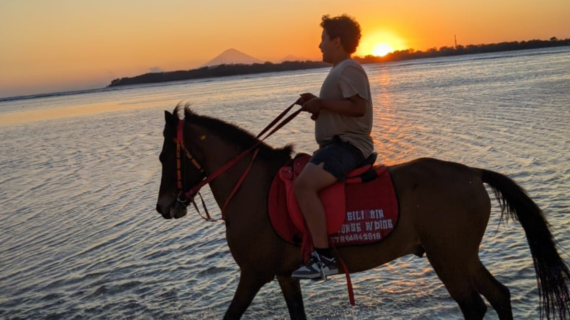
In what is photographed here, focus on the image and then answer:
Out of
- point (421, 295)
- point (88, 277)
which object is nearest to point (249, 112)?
point (88, 277)

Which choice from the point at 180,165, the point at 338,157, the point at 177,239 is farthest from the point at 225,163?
the point at 177,239

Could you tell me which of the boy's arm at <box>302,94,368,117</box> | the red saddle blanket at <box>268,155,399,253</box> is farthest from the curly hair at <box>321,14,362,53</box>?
the red saddle blanket at <box>268,155,399,253</box>

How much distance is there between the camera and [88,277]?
8.08m

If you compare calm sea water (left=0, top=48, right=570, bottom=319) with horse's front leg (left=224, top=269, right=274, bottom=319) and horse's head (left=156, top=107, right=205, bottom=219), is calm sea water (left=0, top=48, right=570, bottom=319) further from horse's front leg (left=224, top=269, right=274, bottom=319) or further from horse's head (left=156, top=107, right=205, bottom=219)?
horse's head (left=156, top=107, right=205, bottom=219)

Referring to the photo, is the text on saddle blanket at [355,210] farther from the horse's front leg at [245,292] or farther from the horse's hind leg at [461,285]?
the horse's hind leg at [461,285]

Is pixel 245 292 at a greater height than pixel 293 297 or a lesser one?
greater

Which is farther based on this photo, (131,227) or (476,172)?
(131,227)

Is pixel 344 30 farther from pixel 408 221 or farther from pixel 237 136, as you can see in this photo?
pixel 408 221

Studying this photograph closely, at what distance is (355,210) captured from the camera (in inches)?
189

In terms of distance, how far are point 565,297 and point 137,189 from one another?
10368 mm

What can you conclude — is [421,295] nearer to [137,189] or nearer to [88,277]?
[88,277]

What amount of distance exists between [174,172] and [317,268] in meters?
1.67

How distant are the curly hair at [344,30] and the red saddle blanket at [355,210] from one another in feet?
3.62

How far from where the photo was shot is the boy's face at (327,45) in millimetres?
4832
